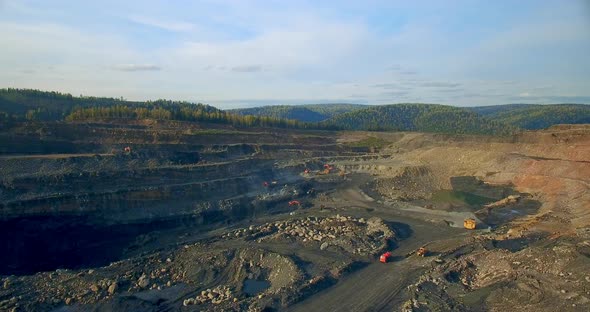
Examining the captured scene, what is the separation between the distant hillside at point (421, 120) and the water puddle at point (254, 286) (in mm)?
87437

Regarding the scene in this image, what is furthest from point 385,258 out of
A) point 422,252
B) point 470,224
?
point 470,224

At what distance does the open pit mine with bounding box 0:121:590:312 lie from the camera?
21.6m

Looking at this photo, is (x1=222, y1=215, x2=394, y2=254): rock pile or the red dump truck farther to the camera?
(x1=222, y1=215, x2=394, y2=254): rock pile

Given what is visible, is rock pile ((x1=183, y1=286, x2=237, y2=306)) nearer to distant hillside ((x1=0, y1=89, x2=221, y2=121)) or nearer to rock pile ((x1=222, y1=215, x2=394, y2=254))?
rock pile ((x1=222, y1=215, x2=394, y2=254))

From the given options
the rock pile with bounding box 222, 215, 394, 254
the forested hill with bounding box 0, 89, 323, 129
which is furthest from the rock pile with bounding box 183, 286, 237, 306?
the forested hill with bounding box 0, 89, 323, 129

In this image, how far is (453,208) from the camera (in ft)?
130

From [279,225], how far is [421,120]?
10817 cm

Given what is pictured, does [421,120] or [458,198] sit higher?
[421,120]

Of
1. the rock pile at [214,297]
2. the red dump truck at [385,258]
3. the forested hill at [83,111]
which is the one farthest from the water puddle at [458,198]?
the forested hill at [83,111]

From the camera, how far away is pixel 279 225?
33.3 m

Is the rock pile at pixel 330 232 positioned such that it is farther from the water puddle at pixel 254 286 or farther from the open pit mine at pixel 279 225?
the water puddle at pixel 254 286

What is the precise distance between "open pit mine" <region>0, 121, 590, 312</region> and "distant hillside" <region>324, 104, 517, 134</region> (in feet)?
197

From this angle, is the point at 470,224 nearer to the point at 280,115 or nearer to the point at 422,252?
the point at 422,252

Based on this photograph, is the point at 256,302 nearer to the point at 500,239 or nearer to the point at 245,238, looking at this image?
the point at 245,238
